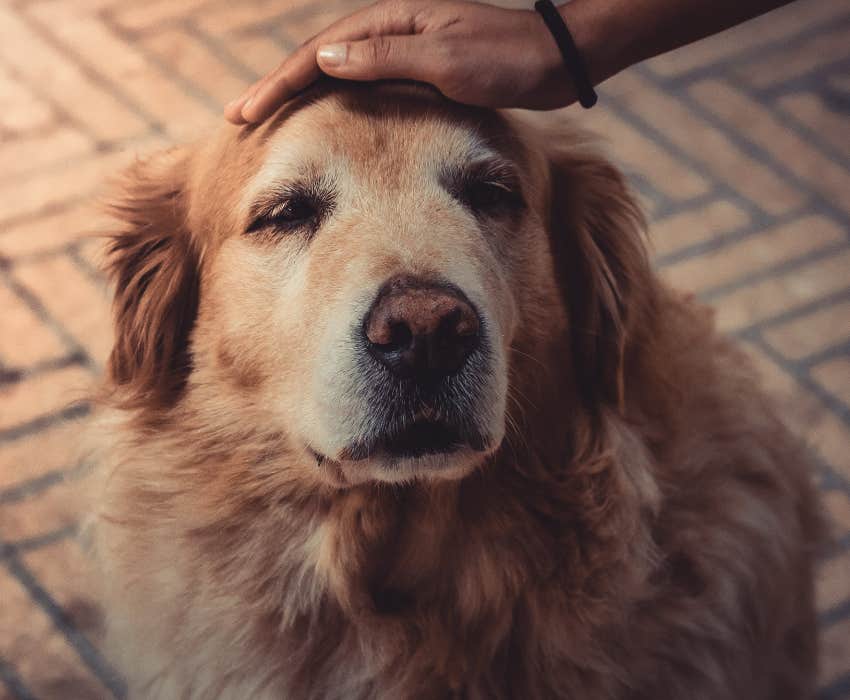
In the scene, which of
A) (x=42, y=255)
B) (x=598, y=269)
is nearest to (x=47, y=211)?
(x=42, y=255)

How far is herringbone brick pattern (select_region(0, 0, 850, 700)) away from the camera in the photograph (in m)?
3.43

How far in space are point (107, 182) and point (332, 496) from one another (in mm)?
985

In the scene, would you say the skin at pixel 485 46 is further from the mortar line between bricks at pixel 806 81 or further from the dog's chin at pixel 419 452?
the mortar line between bricks at pixel 806 81

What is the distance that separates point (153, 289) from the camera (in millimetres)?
2627

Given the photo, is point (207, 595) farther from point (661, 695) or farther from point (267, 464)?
point (661, 695)

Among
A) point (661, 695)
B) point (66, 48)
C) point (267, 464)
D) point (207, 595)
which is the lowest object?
point (661, 695)

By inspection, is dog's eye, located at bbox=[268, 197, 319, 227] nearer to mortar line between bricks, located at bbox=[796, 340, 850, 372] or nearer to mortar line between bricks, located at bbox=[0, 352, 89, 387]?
mortar line between bricks, located at bbox=[0, 352, 89, 387]

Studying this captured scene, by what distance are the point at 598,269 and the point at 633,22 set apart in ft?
1.74

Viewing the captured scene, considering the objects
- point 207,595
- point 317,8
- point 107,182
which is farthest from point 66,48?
point 207,595

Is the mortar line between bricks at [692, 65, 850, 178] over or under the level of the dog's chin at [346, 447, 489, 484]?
under

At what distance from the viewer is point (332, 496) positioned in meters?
2.45

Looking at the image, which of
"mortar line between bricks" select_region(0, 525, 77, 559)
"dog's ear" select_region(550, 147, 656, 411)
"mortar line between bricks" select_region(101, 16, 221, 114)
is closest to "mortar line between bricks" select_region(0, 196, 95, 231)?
"mortar line between bricks" select_region(101, 16, 221, 114)

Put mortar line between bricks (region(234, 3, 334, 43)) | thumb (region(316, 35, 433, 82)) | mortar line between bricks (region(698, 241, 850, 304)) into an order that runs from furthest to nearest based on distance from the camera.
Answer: mortar line between bricks (region(234, 3, 334, 43)) → mortar line between bricks (region(698, 241, 850, 304)) → thumb (region(316, 35, 433, 82))

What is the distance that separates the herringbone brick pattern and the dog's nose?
5.00 ft
